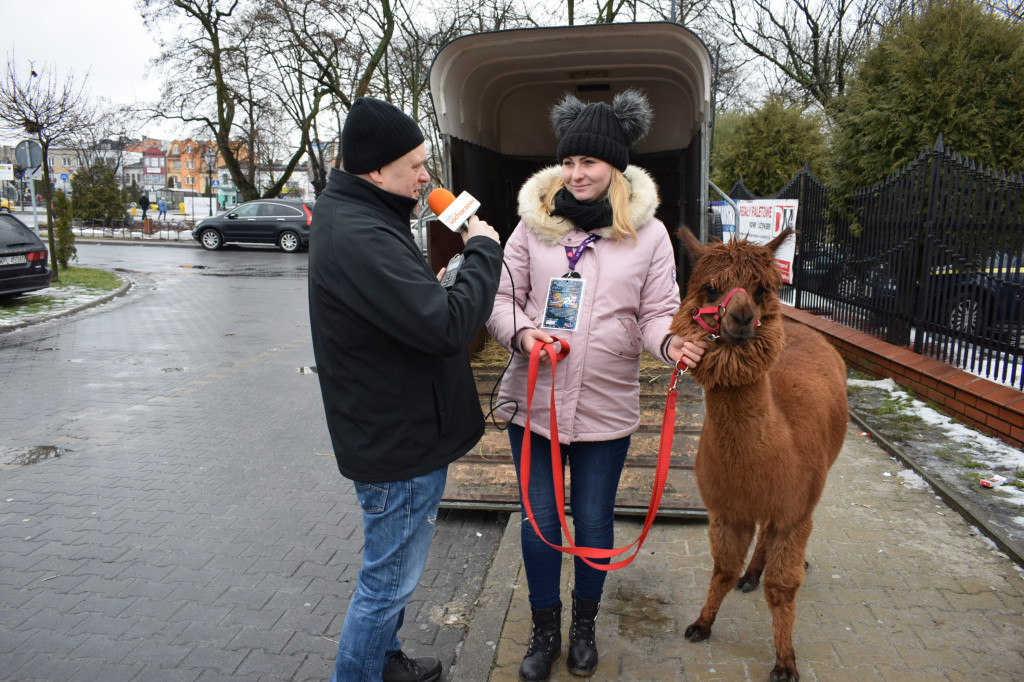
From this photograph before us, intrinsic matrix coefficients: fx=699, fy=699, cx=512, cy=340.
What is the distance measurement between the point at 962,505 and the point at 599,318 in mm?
3243

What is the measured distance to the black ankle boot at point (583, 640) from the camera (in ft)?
9.56

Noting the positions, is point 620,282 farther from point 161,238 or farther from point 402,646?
point 161,238

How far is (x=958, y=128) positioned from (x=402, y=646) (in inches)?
320

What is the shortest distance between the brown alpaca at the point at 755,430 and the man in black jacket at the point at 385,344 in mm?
793

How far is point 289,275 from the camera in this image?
760 inches

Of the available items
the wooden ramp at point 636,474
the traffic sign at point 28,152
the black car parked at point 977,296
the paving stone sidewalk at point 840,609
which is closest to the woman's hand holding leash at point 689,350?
the paving stone sidewalk at point 840,609

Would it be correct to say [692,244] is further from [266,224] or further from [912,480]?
[266,224]

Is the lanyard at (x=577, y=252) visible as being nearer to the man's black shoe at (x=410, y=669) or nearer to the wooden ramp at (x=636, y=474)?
the man's black shoe at (x=410, y=669)

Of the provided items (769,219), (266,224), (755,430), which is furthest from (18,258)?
(266,224)

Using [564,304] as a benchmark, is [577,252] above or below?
above

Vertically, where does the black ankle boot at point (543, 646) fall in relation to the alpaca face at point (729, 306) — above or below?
below

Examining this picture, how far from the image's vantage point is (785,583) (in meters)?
2.84

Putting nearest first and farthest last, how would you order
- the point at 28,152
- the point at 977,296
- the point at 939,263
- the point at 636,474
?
1. the point at 636,474
2. the point at 977,296
3. the point at 939,263
4. the point at 28,152

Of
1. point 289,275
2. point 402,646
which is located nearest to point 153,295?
point 289,275
